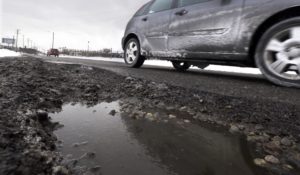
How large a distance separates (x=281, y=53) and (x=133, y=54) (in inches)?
125

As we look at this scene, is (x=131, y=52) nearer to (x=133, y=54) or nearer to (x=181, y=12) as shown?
(x=133, y=54)

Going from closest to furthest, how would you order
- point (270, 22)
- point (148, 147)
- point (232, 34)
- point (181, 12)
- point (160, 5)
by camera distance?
point (148, 147), point (270, 22), point (232, 34), point (181, 12), point (160, 5)

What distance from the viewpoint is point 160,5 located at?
495 cm

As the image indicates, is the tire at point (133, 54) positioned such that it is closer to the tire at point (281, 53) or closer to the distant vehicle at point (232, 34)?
the distant vehicle at point (232, 34)

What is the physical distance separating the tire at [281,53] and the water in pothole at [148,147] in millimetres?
1604

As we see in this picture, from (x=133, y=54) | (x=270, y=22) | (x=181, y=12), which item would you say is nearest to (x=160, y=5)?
(x=181, y=12)

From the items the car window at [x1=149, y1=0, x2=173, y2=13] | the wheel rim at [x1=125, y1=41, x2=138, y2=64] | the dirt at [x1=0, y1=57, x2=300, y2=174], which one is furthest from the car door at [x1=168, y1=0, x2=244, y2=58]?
the wheel rim at [x1=125, y1=41, x2=138, y2=64]

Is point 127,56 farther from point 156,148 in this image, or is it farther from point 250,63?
point 156,148

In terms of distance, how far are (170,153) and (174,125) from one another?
1.56ft

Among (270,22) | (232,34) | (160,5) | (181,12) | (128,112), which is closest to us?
(128,112)

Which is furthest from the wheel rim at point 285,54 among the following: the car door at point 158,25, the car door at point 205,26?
the car door at point 158,25

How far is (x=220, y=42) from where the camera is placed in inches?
138

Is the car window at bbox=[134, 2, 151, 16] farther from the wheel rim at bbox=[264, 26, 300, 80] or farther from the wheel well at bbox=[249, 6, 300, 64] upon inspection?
the wheel rim at bbox=[264, 26, 300, 80]

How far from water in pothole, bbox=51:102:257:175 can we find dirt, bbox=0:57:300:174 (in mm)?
114
